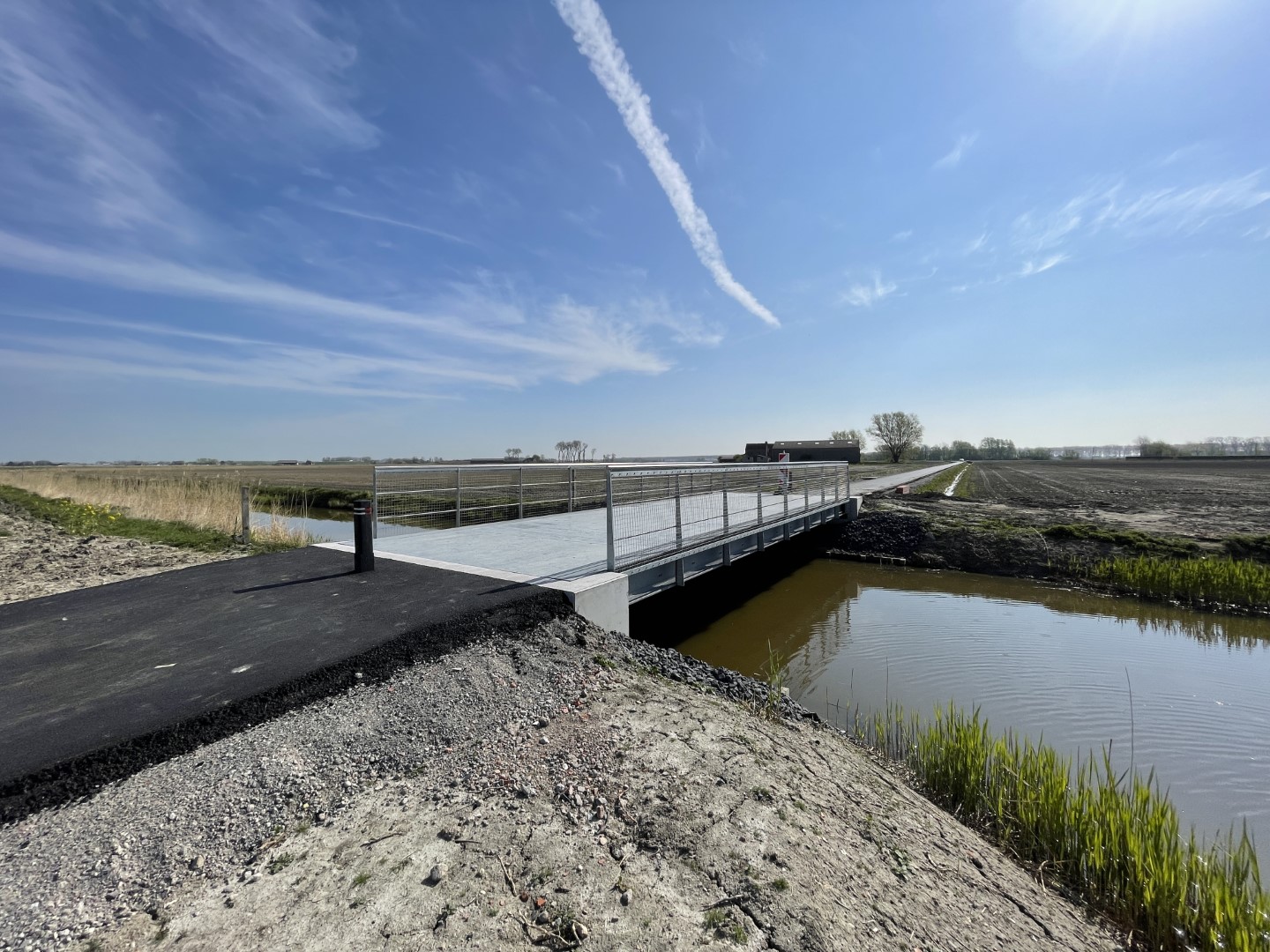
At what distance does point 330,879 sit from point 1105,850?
409 centimetres

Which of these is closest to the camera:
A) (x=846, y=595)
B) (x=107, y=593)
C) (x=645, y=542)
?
(x=107, y=593)

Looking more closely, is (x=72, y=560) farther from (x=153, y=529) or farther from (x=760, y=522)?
(x=760, y=522)

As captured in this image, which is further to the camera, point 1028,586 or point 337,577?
point 1028,586

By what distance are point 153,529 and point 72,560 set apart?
12.9 ft

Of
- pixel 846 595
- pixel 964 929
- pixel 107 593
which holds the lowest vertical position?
pixel 846 595

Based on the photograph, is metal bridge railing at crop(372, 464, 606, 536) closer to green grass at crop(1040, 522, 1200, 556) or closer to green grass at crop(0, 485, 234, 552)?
green grass at crop(0, 485, 234, 552)

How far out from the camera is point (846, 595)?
1092cm

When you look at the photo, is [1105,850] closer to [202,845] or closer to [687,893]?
[687,893]

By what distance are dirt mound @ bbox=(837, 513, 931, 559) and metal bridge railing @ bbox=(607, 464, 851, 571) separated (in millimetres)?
3778

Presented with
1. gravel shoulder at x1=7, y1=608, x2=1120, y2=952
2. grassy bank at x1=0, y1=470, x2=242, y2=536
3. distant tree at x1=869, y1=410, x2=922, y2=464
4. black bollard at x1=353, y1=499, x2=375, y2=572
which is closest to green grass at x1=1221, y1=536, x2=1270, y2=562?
gravel shoulder at x1=7, y1=608, x2=1120, y2=952

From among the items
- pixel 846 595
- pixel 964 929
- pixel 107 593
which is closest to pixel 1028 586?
pixel 846 595

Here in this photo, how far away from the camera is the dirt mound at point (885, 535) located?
46.2 ft

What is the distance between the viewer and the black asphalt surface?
2748 millimetres

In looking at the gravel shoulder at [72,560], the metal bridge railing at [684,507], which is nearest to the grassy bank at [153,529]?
the gravel shoulder at [72,560]
